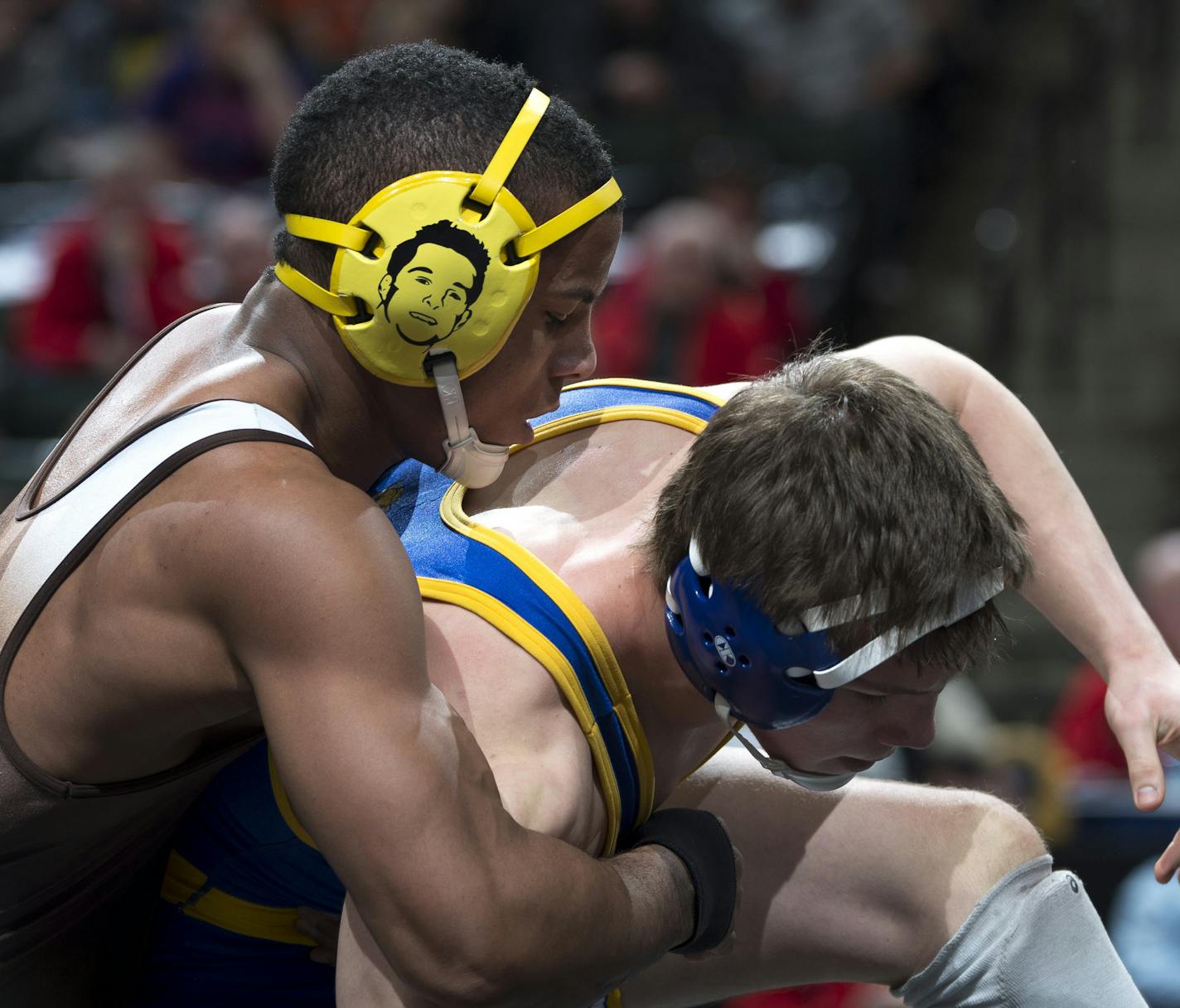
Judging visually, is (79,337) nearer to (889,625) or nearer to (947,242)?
(947,242)

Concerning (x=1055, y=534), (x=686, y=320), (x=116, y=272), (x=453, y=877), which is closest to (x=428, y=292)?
(x=453, y=877)

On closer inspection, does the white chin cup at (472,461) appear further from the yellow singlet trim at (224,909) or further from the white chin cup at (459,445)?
the yellow singlet trim at (224,909)

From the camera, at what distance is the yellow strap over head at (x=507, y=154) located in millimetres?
2352

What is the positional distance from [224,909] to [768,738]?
37.9 inches

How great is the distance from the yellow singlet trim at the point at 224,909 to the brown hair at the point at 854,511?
918mm

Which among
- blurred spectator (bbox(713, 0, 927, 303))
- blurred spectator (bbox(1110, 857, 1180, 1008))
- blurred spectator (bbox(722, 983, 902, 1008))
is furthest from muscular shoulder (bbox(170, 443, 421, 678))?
blurred spectator (bbox(713, 0, 927, 303))

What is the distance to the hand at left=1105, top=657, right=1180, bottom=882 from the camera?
2.70 m

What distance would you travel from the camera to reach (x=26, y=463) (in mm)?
6723

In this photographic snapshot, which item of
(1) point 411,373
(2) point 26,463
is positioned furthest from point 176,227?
(1) point 411,373

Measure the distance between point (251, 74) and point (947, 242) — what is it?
11.7 feet

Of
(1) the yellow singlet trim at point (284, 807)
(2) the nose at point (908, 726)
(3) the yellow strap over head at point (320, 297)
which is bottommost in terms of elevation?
(1) the yellow singlet trim at point (284, 807)

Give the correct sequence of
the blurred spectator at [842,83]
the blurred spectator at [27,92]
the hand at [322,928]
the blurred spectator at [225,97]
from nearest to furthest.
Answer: the hand at [322,928], the blurred spectator at [225,97], the blurred spectator at [842,83], the blurred spectator at [27,92]

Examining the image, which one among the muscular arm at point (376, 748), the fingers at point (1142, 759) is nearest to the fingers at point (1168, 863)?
A: the fingers at point (1142, 759)

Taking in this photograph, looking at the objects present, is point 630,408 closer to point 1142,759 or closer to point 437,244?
point 437,244
